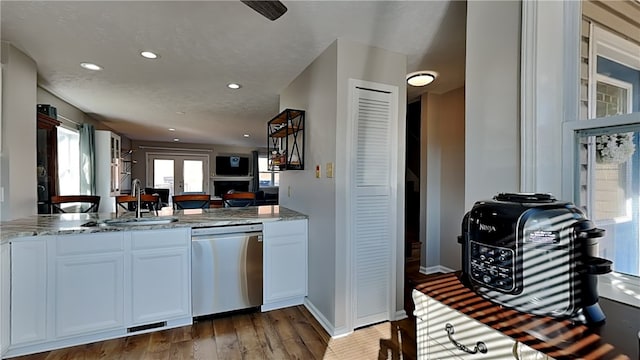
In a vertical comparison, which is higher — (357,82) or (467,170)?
(357,82)

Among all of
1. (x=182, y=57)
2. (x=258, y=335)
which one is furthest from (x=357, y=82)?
(x=258, y=335)

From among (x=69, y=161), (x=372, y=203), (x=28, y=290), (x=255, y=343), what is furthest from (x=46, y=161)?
(x=372, y=203)

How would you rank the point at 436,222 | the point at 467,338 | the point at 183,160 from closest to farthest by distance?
the point at 467,338, the point at 436,222, the point at 183,160

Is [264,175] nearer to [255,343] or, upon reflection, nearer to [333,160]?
[333,160]

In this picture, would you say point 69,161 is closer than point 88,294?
No

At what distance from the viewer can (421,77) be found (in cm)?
312

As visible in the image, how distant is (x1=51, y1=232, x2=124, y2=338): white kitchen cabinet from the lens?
2.12m

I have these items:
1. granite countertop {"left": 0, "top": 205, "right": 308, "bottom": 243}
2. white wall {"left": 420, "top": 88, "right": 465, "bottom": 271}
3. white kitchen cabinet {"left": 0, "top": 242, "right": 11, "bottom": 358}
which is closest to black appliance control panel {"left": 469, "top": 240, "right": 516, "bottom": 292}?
granite countertop {"left": 0, "top": 205, "right": 308, "bottom": 243}

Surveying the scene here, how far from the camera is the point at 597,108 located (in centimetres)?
111

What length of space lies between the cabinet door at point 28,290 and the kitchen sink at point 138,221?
0.43 m

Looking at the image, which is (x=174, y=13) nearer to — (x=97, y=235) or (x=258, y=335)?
(x=97, y=235)

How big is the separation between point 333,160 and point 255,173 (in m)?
8.32

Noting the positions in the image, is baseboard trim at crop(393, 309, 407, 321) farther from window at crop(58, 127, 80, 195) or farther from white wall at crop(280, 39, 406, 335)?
window at crop(58, 127, 80, 195)

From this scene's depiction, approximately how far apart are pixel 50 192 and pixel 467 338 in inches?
171
